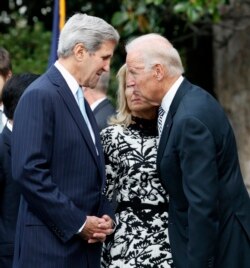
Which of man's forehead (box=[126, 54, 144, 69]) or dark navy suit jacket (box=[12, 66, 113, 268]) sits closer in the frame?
dark navy suit jacket (box=[12, 66, 113, 268])

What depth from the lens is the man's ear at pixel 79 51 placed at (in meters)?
4.71

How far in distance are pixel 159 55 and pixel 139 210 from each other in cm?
78

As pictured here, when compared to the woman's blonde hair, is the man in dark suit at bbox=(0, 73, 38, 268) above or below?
below

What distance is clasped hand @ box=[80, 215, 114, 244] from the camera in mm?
4586

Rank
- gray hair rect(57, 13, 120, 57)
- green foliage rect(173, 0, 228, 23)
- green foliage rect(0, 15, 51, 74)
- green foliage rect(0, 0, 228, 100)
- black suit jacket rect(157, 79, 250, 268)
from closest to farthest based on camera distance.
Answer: black suit jacket rect(157, 79, 250, 268) → gray hair rect(57, 13, 120, 57) → green foliage rect(173, 0, 228, 23) → green foliage rect(0, 0, 228, 100) → green foliage rect(0, 15, 51, 74)

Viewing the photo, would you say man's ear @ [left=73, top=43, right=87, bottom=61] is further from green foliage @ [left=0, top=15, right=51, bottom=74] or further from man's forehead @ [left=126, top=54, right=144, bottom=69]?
green foliage @ [left=0, top=15, right=51, bottom=74]

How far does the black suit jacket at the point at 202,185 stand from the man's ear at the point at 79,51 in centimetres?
51

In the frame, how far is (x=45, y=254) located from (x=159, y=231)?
0.58 m

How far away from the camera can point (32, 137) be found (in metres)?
4.47

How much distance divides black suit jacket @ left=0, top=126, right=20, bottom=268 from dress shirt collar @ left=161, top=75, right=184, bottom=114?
97 centimetres

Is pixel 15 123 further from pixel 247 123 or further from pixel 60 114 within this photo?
pixel 247 123

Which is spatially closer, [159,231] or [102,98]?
[159,231]

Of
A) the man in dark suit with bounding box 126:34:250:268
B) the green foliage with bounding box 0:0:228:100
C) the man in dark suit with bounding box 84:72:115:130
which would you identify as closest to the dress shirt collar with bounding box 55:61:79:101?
the man in dark suit with bounding box 126:34:250:268

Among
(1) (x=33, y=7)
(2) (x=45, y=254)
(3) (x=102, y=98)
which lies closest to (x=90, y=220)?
(2) (x=45, y=254)
